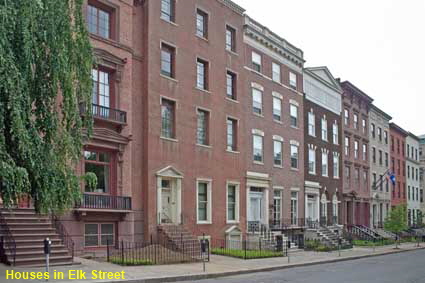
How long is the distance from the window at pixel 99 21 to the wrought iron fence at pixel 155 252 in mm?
8709

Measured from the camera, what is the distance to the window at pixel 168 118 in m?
29.4

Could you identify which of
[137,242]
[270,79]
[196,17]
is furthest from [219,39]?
[137,242]

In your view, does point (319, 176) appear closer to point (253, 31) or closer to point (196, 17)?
point (253, 31)

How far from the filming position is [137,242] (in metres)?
26.8

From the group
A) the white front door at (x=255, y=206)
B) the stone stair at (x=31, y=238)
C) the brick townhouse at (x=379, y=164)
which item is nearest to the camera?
the stone stair at (x=31, y=238)

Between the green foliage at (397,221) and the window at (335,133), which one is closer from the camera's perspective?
the green foliage at (397,221)

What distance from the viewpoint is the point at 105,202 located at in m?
24.8

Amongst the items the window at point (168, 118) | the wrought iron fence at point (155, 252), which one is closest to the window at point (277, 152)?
the window at point (168, 118)

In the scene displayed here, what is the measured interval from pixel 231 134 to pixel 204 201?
4857mm

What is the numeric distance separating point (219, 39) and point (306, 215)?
1584cm

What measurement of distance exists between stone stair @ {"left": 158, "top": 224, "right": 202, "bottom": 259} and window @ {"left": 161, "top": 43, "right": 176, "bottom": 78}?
24.1 feet

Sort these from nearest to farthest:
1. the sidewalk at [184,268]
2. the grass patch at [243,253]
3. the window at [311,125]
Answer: the sidewalk at [184,268], the grass patch at [243,253], the window at [311,125]

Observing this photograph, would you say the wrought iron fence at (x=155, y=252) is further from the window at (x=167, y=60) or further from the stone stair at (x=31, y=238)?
the window at (x=167, y=60)

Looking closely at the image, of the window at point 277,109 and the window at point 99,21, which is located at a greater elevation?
the window at point 99,21
